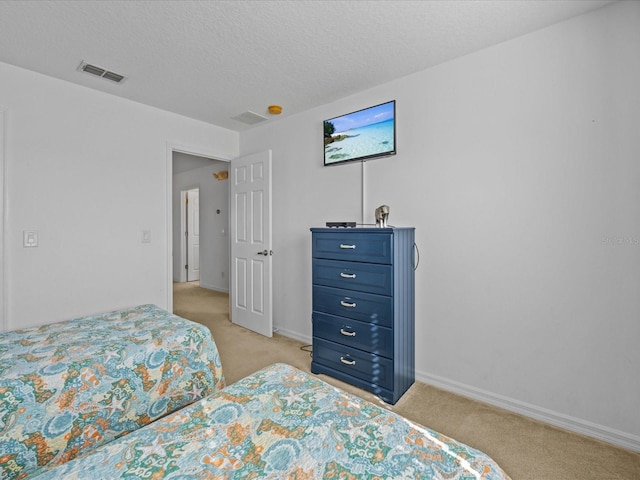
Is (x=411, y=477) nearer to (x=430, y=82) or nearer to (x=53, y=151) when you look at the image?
(x=430, y=82)

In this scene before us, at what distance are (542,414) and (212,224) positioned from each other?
5757 millimetres

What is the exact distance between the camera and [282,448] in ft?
3.05

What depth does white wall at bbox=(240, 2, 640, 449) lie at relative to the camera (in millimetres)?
1815

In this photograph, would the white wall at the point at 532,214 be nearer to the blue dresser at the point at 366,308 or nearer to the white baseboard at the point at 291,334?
the blue dresser at the point at 366,308

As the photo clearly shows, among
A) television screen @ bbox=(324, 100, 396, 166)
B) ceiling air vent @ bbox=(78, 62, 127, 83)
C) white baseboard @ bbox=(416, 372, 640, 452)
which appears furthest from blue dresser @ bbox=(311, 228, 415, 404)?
ceiling air vent @ bbox=(78, 62, 127, 83)

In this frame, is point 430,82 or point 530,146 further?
point 430,82

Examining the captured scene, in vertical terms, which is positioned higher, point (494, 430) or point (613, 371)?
point (613, 371)

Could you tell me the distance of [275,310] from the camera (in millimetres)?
3805

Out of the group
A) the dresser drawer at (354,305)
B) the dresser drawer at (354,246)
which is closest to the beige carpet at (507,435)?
the dresser drawer at (354,305)

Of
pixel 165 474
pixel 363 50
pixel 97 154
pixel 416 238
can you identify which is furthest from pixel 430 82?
pixel 97 154

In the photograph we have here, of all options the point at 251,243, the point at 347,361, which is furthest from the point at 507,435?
the point at 251,243

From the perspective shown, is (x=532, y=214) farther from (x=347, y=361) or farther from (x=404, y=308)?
(x=347, y=361)

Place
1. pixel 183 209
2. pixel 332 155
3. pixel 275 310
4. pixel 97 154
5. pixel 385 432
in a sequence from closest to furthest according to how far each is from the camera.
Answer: pixel 385 432
pixel 97 154
pixel 332 155
pixel 275 310
pixel 183 209

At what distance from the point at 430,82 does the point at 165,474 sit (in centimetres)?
280
